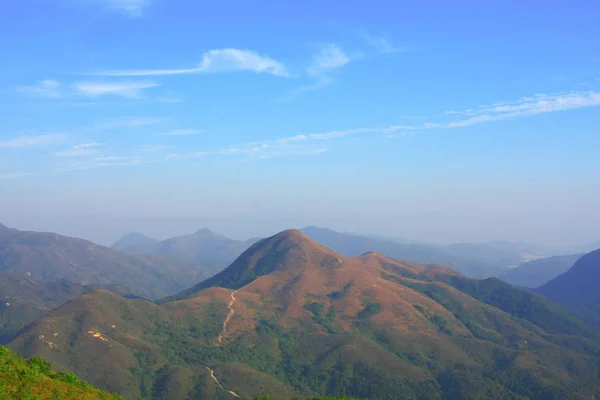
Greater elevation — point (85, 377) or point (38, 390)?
point (38, 390)

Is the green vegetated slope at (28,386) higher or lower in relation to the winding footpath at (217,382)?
higher

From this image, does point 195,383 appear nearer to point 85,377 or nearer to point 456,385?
point 85,377

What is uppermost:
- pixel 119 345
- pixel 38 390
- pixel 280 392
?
pixel 38 390

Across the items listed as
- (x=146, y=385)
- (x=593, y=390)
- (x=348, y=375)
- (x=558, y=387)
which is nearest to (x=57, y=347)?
(x=146, y=385)

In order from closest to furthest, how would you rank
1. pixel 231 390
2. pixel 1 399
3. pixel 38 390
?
pixel 1 399
pixel 38 390
pixel 231 390

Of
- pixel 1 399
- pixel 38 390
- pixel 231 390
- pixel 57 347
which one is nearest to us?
pixel 1 399

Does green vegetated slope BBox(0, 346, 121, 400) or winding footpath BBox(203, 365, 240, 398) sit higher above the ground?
green vegetated slope BBox(0, 346, 121, 400)

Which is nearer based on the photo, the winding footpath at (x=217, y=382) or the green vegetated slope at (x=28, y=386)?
the green vegetated slope at (x=28, y=386)

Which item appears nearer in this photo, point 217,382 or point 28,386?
point 28,386

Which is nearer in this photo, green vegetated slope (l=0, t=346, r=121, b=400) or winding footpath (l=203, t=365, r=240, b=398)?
green vegetated slope (l=0, t=346, r=121, b=400)

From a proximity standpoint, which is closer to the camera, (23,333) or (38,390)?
(38,390)

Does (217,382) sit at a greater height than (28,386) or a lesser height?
lesser
